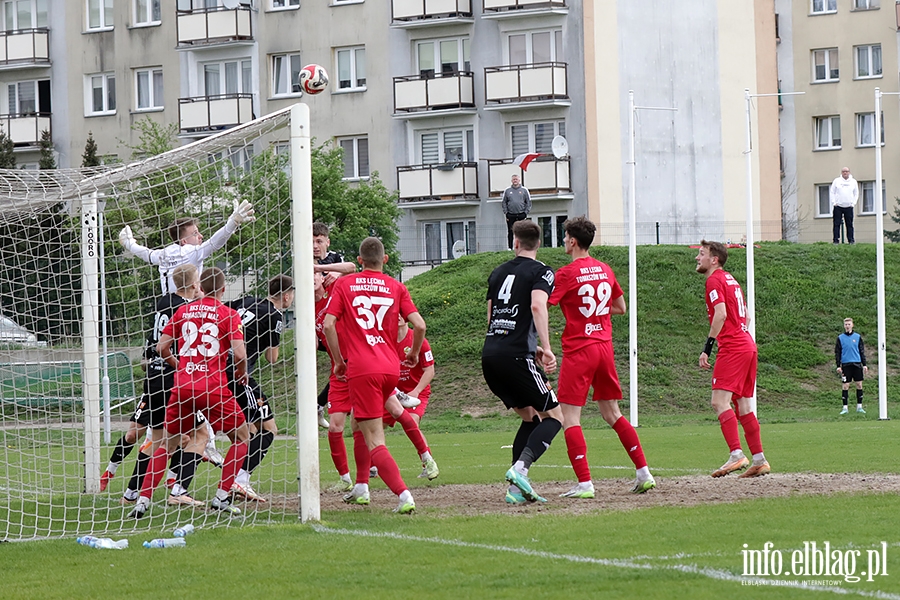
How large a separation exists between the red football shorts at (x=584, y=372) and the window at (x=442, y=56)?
36349mm

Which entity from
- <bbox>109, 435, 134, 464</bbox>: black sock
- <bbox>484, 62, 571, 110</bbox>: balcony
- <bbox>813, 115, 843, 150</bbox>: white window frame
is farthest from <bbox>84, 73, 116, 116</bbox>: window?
<bbox>109, 435, 134, 464</bbox>: black sock

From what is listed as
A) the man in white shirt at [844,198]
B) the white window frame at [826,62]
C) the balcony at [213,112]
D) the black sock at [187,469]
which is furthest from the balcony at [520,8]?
the black sock at [187,469]

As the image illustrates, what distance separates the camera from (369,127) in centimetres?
4769

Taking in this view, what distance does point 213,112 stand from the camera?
1908 inches

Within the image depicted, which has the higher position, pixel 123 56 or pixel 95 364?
pixel 123 56

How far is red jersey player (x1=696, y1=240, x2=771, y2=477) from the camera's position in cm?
1266

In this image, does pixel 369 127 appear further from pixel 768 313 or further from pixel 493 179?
→ pixel 768 313

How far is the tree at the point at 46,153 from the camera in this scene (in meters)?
45.2

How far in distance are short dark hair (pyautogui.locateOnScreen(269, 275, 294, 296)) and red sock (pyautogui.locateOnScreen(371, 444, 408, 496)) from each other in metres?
1.95

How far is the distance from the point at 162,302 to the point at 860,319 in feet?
86.4

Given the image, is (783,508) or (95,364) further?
(95,364)

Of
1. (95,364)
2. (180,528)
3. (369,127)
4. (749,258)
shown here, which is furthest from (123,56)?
(180,528)

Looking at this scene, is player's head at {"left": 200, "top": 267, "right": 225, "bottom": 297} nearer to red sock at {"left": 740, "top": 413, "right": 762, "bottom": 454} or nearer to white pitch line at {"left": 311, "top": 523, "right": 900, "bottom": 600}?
white pitch line at {"left": 311, "top": 523, "right": 900, "bottom": 600}

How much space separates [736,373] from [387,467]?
14.1 ft
